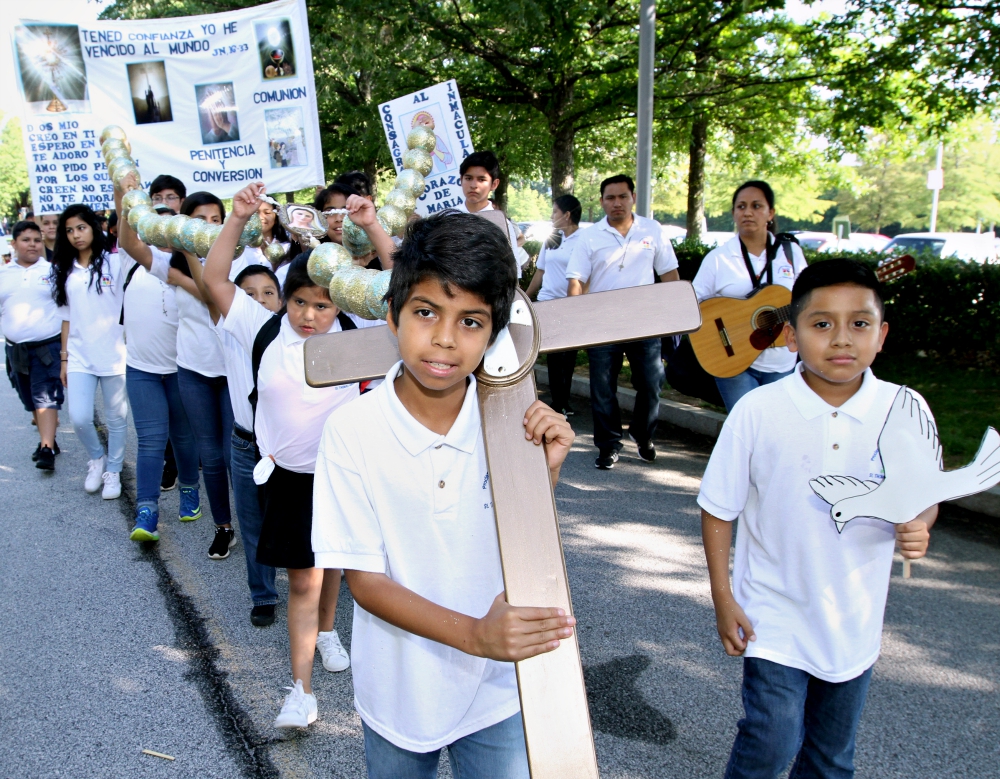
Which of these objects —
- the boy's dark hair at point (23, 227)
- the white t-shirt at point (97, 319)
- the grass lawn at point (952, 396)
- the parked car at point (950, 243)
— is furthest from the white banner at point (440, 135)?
the parked car at point (950, 243)

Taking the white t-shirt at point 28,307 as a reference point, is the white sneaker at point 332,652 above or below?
below

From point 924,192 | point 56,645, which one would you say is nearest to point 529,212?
point 924,192

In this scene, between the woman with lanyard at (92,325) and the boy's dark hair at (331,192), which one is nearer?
the boy's dark hair at (331,192)

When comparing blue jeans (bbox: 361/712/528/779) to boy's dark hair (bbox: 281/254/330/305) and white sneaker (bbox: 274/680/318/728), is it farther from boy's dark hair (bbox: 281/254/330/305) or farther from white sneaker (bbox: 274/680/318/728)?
boy's dark hair (bbox: 281/254/330/305)

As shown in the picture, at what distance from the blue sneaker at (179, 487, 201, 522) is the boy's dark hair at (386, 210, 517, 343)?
4.42 metres

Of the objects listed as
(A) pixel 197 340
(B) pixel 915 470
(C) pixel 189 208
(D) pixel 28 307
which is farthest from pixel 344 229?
(D) pixel 28 307

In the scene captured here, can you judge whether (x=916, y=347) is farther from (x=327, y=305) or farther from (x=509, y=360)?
(x=509, y=360)

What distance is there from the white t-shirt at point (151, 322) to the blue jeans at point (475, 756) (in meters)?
3.87

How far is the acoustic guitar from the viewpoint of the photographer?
494 centimetres

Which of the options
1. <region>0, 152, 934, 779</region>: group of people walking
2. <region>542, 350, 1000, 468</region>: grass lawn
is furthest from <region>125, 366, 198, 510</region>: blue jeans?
<region>542, 350, 1000, 468</region>: grass lawn

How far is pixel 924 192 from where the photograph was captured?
4909 centimetres

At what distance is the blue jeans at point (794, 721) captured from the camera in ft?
6.73

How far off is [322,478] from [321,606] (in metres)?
2.13

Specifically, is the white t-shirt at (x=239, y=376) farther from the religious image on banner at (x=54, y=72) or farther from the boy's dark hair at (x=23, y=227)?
the boy's dark hair at (x=23, y=227)
